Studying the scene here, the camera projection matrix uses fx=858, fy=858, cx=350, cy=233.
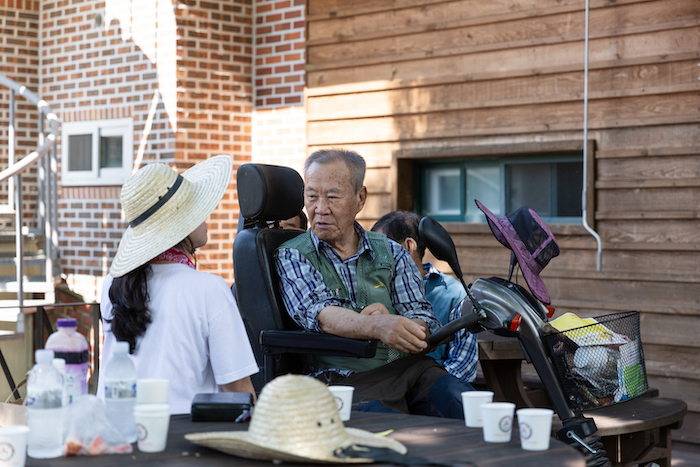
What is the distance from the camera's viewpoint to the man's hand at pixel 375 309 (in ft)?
8.70

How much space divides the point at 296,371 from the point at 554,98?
2.62 metres

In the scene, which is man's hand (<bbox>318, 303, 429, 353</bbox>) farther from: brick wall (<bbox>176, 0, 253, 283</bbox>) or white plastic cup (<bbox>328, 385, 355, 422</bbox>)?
brick wall (<bbox>176, 0, 253, 283</bbox>)

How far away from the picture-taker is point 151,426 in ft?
5.15

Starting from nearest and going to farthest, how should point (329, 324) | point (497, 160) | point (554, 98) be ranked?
point (329, 324) → point (554, 98) → point (497, 160)

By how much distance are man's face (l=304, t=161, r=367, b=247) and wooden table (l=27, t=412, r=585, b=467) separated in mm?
1148

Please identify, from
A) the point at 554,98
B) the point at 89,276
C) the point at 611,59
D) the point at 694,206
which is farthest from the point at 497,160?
the point at 89,276

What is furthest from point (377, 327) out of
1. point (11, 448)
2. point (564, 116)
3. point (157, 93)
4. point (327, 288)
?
point (157, 93)

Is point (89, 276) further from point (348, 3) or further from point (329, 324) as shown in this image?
point (329, 324)

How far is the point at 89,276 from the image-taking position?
6562mm

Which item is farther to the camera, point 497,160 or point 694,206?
point 497,160

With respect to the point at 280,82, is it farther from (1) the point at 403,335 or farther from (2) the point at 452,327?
(2) the point at 452,327

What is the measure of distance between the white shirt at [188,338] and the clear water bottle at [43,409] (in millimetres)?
500

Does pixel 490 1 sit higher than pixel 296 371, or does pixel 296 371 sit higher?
pixel 490 1

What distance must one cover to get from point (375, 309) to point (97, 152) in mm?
4432
